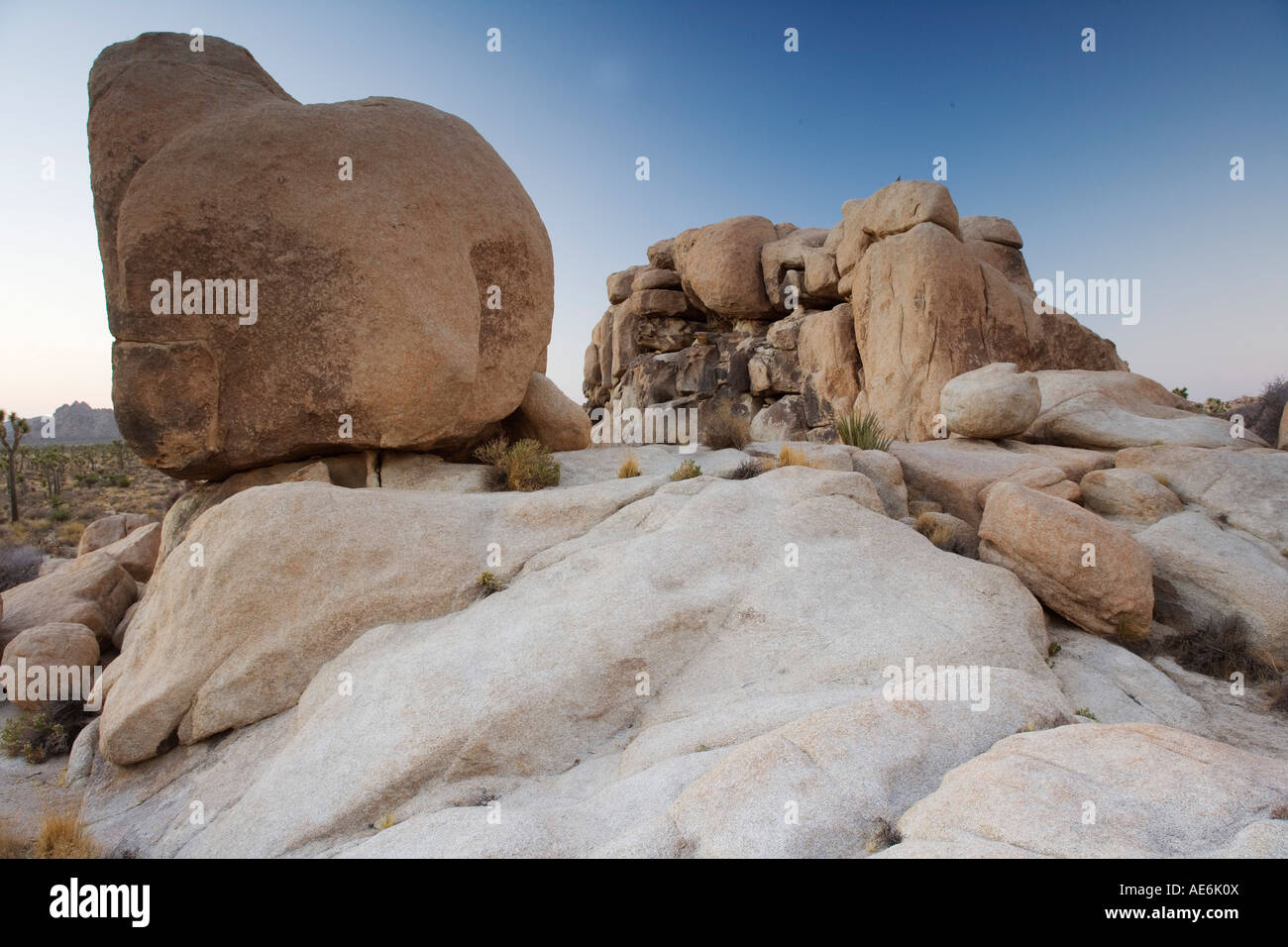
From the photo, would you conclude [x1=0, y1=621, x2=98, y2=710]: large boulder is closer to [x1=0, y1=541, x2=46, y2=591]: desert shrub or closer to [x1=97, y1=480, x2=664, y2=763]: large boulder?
[x1=97, y1=480, x2=664, y2=763]: large boulder

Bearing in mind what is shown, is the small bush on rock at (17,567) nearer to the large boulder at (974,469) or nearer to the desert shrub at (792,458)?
the desert shrub at (792,458)

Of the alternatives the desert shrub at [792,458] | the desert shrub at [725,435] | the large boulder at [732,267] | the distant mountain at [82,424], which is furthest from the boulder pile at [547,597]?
the distant mountain at [82,424]

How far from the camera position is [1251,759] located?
373cm

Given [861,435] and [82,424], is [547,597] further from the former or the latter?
[82,424]

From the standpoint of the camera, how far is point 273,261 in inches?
350

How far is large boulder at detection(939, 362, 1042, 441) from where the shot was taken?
12.3m

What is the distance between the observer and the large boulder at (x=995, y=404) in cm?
1233

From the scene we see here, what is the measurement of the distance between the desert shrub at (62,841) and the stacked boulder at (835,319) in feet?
57.0

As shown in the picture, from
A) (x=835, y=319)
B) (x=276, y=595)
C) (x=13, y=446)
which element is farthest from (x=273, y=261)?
(x=13, y=446)

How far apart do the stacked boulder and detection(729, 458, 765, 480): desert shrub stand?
916 cm

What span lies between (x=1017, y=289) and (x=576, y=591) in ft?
57.4

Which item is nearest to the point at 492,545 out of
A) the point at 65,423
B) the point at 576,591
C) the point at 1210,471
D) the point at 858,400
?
the point at 576,591

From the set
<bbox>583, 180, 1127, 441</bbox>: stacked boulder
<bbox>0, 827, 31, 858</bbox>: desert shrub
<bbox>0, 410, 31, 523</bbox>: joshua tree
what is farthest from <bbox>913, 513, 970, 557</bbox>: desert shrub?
<bbox>0, 410, 31, 523</bbox>: joshua tree
